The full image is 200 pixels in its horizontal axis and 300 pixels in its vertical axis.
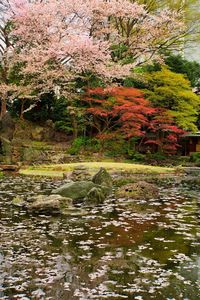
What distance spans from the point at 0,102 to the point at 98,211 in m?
26.5

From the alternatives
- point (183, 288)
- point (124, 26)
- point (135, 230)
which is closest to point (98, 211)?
point (135, 230)

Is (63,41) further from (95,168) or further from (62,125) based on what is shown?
(95,168)

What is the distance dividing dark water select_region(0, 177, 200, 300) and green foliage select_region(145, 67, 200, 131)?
20.5 m

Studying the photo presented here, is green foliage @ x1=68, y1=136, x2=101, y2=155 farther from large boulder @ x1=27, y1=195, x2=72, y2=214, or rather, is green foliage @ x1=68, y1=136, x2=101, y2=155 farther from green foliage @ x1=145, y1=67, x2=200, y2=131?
large boulder @ x1=27, y1=195, x2=72, y2=214

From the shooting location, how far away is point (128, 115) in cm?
2970

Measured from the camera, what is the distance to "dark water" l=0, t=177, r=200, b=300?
580 cm

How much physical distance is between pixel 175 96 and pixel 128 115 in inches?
193

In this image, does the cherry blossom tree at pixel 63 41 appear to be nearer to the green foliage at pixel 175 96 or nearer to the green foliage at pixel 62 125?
the green foliage at pixel 175 96

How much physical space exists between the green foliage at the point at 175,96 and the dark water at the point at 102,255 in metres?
20.5

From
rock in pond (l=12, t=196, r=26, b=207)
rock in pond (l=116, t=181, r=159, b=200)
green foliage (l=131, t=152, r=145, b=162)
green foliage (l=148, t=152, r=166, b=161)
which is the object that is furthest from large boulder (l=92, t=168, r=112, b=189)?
green foliage (l=148, t=152, r=166, b=161)

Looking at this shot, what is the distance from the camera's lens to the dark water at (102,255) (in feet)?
19.0

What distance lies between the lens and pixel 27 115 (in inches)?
1438

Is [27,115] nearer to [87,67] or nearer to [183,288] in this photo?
[87,67]

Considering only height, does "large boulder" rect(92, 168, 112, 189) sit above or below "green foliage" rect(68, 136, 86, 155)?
below
